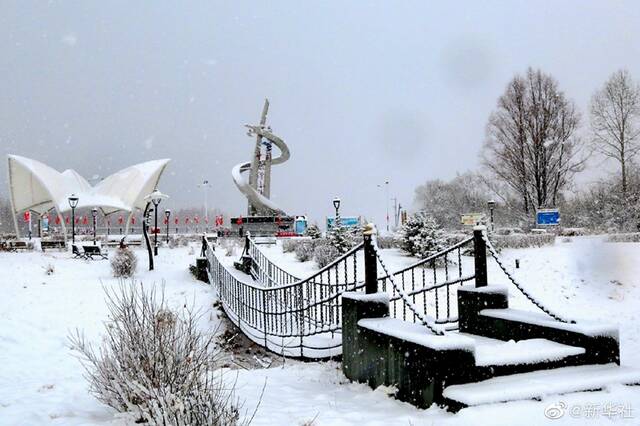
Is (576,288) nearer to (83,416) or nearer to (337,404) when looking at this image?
(337,404)

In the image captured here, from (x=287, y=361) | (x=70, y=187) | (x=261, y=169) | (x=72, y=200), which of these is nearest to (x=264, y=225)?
(x=261, y=169)

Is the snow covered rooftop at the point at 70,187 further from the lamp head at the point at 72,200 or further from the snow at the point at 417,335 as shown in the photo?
the snow at the point at 417,335

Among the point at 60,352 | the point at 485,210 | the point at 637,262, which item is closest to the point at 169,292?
the point at 60,352

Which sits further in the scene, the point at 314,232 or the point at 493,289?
the point at 314,232

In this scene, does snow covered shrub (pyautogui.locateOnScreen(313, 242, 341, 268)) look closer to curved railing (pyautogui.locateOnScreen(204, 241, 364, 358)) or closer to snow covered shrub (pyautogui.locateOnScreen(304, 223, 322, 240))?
snow covered shrub (pyautogui.locateOnScreen(304, 223, 322, 240))

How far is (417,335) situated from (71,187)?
1790 inches

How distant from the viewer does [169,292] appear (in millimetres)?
15609

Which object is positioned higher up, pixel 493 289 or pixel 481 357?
pixel 493 289

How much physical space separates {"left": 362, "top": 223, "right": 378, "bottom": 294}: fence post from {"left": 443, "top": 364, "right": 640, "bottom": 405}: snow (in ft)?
5.95

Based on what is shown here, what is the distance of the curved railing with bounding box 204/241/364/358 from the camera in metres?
7.33

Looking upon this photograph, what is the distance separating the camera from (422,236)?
64.1ft

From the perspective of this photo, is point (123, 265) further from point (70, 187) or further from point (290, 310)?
point (70, 187)

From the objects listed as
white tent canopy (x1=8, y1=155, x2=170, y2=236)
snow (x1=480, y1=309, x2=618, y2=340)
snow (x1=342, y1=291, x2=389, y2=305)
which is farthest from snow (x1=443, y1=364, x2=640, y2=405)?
white tent canopy (x1=8, y1=155, x2=170, y2=236)

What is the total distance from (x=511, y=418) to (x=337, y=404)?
1645 mm
